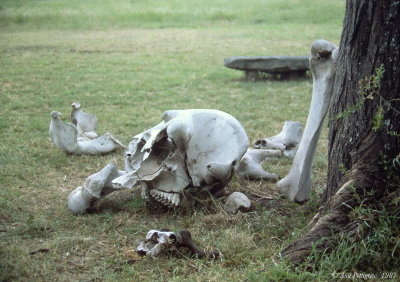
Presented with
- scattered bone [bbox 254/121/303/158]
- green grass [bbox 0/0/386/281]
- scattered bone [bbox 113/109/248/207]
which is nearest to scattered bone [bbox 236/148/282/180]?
green grass [bbox 0/0/386/281]

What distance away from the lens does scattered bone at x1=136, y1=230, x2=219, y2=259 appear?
11.4 ft

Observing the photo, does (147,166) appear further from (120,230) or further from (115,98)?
(115,98)

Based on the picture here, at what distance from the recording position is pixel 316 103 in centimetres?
418

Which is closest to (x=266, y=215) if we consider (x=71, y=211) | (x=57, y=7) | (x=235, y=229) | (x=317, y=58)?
(x=235, y=229)

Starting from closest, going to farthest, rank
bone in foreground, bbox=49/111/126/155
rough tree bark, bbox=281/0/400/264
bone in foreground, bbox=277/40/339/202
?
rough tree bark, bbox=281/0/400/264 < bone in foreground, bbox=277/40/339/202 < bone in foreground, bbox=49/111/126/155

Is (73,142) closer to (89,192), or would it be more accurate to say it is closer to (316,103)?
(89,192)

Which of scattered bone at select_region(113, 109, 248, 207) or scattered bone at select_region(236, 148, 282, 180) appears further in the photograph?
scattered bone at select_region(236, 148, 282, 180)

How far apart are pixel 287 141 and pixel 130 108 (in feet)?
10.2

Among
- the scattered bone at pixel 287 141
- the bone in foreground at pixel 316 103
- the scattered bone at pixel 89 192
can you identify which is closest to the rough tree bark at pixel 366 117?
the bone in foreground at pixel 316 103

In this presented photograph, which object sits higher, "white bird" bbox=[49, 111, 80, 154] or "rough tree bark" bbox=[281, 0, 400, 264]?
"rough tree bark" bbox=[281, 0, 400, 264]

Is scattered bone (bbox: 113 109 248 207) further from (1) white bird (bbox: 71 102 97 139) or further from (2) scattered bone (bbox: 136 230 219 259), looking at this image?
(1) white bird (bbox: 71 102 97 139)

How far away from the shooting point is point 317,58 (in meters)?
4.20

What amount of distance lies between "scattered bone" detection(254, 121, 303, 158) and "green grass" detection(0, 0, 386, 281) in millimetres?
163

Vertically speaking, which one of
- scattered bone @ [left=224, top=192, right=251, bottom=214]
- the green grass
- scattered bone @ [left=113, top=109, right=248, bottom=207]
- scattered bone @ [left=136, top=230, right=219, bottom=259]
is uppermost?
scattered bone @ [left=113, top=109, right=248, bottom=207]
